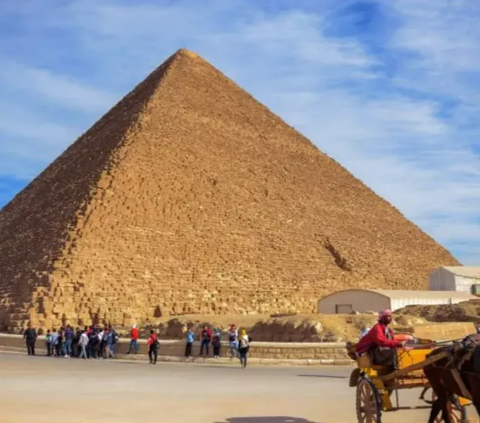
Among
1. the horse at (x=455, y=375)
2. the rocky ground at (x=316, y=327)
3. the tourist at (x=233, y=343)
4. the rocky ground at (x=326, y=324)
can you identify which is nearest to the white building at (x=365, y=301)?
the rocky ground at (x=326, y=324)

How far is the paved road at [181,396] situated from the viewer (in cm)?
766

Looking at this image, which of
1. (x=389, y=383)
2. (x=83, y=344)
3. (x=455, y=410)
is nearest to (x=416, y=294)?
(x=83, y=344)

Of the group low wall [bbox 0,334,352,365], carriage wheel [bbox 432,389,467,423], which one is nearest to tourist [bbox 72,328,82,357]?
low wall [bbox 0,334,352,365]

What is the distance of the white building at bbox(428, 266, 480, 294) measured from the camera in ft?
112

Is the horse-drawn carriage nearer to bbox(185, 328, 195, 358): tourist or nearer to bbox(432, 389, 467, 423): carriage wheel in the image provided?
bbox(432, 389, 467, 423): carriage wheel

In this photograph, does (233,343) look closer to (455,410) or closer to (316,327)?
(316,327)

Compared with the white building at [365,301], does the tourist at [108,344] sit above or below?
below

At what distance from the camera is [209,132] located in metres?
46.0

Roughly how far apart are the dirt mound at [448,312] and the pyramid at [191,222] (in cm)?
1089

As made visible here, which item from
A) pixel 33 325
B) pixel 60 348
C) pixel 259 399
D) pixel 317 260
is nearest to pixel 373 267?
pixel 317 260

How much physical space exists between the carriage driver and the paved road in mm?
854

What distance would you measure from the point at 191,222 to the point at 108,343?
18.1 meters

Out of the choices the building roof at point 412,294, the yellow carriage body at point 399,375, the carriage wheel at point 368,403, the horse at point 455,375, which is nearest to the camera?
the horse at point 455,375

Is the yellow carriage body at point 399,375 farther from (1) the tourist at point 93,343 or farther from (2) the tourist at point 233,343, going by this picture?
(1) the tourist at point 93,343
